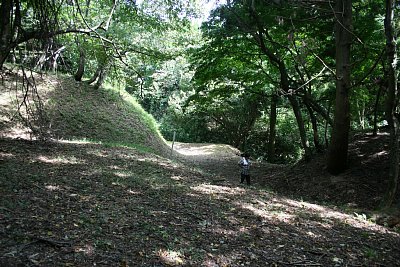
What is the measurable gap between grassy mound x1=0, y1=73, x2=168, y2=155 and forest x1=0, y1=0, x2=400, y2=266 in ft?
0.24

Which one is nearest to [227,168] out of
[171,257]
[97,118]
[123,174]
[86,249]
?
[97,118]

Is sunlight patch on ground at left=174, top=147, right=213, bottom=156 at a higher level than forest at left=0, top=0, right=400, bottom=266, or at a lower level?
lower

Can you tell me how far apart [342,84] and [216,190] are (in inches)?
174

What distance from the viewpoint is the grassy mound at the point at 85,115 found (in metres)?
10.8

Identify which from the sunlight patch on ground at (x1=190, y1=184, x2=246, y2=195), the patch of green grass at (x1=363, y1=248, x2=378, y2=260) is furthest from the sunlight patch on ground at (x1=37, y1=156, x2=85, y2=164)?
the patch of green grass at (x1=363, y1=248, x2=378, y2=260)

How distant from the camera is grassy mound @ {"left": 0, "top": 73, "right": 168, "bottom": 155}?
10.8m

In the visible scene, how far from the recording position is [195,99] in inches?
540

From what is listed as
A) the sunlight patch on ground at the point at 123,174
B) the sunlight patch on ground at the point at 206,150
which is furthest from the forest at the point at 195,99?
the sunlight patch on ground at the point at 206,150

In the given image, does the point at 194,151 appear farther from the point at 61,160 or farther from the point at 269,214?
the point at 269,214

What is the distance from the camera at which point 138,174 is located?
6.87m

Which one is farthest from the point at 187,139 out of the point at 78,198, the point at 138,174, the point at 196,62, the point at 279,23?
the point at 78,198

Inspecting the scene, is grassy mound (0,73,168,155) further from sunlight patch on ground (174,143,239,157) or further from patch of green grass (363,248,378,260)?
patch of green grass (363,248,378,260)

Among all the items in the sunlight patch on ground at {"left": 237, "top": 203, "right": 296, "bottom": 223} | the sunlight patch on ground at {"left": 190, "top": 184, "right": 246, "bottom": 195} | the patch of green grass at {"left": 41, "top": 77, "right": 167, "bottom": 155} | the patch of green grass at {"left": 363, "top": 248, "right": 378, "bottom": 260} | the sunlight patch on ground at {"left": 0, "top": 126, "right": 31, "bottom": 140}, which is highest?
the patch of green grass at {"left": 41, "top": 77, "right": 167, "bottom": 155}

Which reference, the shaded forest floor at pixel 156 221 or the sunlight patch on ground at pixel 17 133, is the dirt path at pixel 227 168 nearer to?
the shaded forest floor at pixel 156 221
